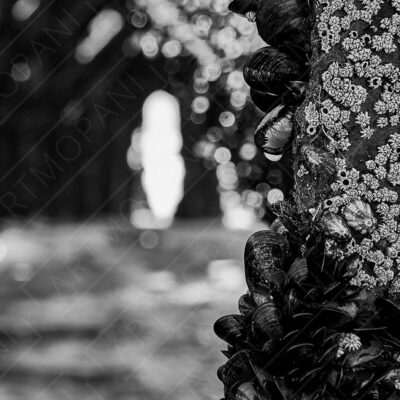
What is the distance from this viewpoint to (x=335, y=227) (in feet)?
2.24

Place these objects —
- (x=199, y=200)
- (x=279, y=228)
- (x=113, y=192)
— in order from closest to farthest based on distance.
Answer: (x=279, y=228)
(x=113, y=192)
(x=199, y=200)

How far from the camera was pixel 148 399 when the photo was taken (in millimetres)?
2375

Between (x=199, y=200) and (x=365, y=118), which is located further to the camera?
(x=199, y=200)

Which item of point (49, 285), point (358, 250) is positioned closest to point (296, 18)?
point (358, 250)

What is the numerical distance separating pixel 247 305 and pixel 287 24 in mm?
297

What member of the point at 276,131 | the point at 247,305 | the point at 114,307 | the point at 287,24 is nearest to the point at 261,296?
the point at 247,305

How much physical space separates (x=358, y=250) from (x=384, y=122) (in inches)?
5.1

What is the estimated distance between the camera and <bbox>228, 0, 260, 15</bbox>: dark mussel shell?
797 millimetres

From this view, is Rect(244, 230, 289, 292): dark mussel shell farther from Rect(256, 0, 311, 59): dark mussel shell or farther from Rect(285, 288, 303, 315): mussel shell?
Rect(256, 0, 311, 59): dark mussel shell

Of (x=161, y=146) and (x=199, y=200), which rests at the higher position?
(x=161, y=146)

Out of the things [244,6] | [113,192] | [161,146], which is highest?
[244,6]

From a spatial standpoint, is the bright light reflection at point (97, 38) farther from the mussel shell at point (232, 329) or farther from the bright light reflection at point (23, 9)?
the mussel shell at point (232, 329)

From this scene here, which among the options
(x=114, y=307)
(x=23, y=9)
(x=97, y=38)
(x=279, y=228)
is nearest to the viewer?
(x=279, y=228)

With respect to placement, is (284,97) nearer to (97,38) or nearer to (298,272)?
(298,272)
